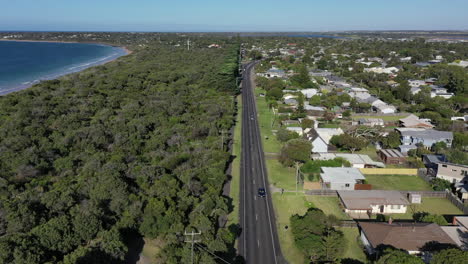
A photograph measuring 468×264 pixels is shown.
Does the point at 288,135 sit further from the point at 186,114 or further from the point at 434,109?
the point at 434,109

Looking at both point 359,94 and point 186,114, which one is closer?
point 186,114

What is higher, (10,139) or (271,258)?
(10,139)

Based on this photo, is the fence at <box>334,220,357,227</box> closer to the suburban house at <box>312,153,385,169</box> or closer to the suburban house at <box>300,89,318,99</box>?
the suburban house at <box>312,153,385,169</box>

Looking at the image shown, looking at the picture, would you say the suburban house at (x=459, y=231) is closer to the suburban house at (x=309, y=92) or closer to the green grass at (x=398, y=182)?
the green grass at (x=398, y=182)

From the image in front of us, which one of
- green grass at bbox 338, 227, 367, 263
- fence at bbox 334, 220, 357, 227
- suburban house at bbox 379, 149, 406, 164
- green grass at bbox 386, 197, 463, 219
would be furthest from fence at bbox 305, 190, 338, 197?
suburban house at bbox 379, 149, 406, 164

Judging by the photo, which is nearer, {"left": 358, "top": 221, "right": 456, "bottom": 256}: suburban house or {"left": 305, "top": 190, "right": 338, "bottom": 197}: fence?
{"left": 358, "top": 221, "right": 456, "bottom": 256}: suburban house

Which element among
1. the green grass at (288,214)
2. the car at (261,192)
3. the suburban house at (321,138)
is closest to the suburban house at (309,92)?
the suburban house at (321,138)

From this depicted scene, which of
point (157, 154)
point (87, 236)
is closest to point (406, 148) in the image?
point (157, 154)
